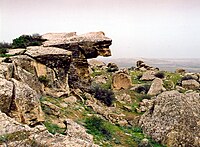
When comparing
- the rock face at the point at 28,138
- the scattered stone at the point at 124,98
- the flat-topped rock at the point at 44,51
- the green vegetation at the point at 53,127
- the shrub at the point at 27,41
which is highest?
the shrub at the point at 27,41

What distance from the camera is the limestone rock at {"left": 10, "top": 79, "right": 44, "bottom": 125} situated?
47.9ft

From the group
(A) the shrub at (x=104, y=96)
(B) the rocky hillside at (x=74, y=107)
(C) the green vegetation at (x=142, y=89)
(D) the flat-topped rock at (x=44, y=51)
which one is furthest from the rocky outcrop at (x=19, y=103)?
(C) the green vegetation at (x=142, y=89)

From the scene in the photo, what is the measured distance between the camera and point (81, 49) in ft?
92.5

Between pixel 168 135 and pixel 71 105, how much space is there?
6.74 metres

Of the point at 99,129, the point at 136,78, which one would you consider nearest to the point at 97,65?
the point at 136,78

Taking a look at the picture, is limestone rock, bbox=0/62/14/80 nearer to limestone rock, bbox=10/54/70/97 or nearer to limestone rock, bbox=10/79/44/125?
limestone rock, bbox=10/54/70/97

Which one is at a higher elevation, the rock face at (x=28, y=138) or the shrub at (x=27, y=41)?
the shrub at (x=27, y=41)

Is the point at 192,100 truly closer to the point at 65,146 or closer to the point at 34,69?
the point at 34,69

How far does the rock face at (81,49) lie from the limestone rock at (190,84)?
18184 mm

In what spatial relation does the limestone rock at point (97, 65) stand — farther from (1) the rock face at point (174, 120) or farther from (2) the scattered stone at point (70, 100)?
(1) the rock face at point (174, 120)

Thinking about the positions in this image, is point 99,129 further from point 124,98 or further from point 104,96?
point 124,98

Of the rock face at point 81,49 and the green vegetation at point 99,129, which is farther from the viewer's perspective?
the rock face at point 81,49

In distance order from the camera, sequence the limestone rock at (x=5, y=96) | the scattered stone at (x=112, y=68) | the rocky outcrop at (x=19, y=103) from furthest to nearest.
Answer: the scattered stone at (x=112, y=68), the rocky outcrop at (x=19, y=103), the limestone rock at (x=5, y=96)

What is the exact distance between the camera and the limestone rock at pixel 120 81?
129 feet
